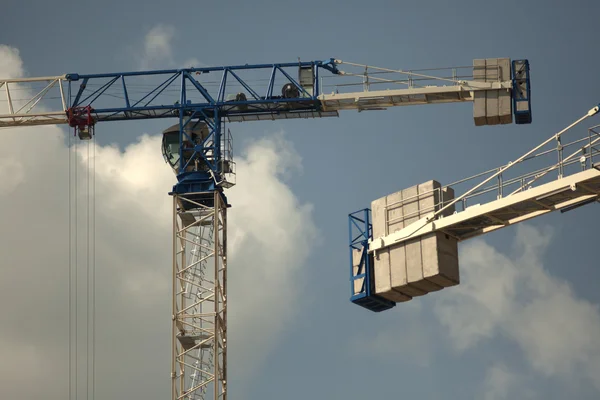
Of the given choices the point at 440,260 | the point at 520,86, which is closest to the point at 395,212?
the point at 440,260

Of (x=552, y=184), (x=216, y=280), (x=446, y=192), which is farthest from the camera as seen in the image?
(x=216, y=280)

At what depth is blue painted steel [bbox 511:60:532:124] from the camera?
444 ft

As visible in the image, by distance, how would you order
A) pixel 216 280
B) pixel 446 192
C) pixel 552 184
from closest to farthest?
pixel 552 184 < pixel 446 192 < pixel 216 280

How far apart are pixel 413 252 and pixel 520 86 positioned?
15186 mm

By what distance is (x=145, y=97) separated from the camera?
140750 mm

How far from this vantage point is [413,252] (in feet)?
416

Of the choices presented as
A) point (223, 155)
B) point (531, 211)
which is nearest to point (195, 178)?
point (223, 155)

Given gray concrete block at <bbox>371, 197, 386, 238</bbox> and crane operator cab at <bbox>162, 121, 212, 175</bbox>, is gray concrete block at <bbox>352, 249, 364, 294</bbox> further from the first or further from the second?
crane operator cab at <bbox>162, 121, 212, 175</bbox>

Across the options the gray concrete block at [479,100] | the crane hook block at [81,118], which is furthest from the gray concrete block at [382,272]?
the crane hook block at [81,118]

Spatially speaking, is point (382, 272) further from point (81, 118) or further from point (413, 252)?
point (81, 118)

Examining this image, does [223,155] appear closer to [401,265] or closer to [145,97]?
[145,97]

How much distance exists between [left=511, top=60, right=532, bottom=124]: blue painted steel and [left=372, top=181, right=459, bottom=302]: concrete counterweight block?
10241 mm

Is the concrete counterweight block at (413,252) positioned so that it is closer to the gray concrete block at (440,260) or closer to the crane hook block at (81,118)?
the gray concrete block at (440,260)

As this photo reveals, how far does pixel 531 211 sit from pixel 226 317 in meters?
23.5
